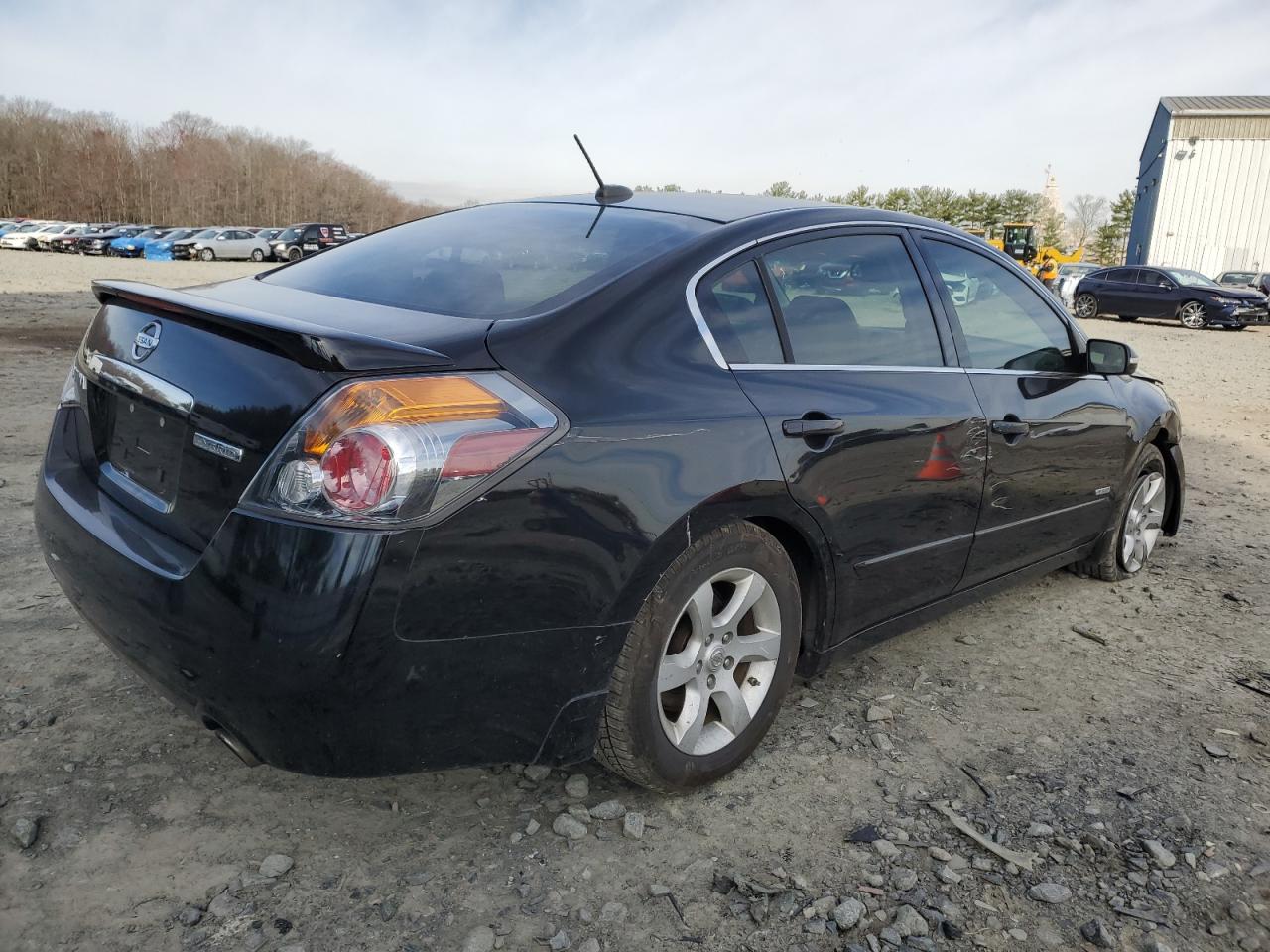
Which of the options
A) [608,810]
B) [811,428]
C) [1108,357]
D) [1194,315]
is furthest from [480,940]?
[1194,315]

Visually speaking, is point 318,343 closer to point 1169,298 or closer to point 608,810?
point 608,810

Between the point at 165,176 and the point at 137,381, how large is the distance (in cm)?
10344

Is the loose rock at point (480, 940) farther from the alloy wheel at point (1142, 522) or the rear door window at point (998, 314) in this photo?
the alloy wheel at point (1142, 522)

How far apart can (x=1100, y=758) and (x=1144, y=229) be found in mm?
50455

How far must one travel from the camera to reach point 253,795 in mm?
2600

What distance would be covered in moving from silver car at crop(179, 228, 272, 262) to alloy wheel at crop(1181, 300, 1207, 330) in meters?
36.8

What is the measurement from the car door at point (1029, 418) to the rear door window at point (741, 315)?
0.91 m

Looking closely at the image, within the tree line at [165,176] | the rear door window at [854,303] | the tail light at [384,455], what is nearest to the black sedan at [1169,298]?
the rear door window at [854,303]

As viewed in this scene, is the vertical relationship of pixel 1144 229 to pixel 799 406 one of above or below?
above

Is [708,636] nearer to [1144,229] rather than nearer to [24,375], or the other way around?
[24,375]

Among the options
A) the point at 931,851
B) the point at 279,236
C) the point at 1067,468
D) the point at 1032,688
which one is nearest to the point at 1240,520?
the point at 1067,468

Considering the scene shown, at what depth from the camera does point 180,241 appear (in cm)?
4594

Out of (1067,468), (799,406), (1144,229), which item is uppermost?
(1144,229)

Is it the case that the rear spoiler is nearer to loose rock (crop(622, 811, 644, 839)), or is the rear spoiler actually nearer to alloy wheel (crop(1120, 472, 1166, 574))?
loose rock (crop(622, 811, 644, 839))
